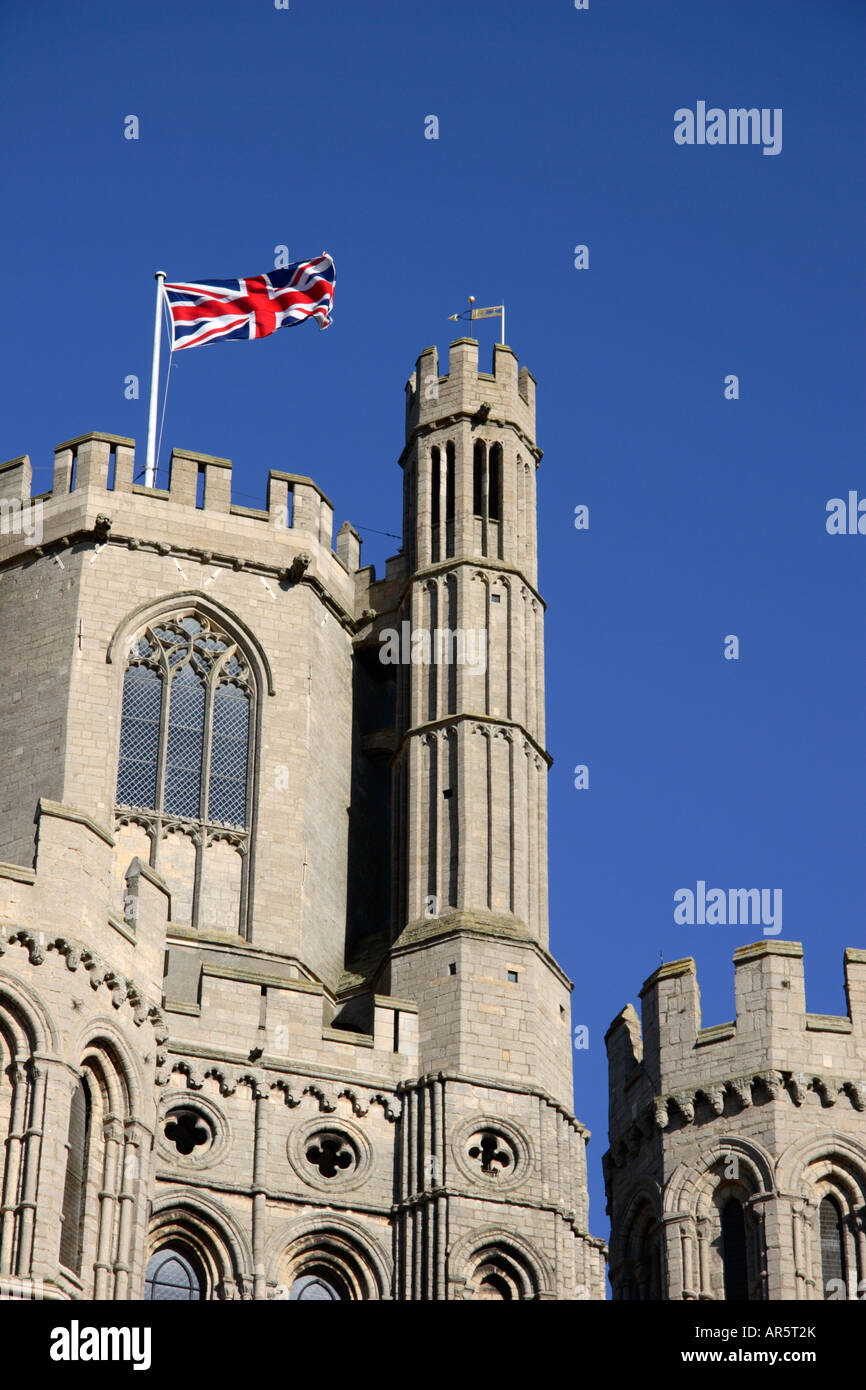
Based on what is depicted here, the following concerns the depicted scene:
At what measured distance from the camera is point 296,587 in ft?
159

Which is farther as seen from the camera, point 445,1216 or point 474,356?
point 474,356

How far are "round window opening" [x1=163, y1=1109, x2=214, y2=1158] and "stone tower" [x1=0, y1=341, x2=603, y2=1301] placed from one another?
54mm

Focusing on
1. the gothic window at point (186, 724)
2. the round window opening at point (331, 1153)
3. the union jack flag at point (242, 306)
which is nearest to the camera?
the round window opening at point (331, 1153)

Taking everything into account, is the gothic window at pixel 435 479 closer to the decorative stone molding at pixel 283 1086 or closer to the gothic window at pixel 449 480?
the gothic window at pixel 449 480

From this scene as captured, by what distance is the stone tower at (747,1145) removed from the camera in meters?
39.3

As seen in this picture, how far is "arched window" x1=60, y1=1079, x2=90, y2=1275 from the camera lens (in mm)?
35625

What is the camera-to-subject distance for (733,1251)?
39594 millimetres

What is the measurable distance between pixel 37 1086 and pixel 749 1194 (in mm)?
9870

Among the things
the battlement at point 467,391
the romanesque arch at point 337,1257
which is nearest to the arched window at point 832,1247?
the romanesque arch at point 337,1257

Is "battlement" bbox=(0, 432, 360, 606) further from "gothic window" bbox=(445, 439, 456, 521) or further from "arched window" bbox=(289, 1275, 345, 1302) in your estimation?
"arched window" bbox=(289, 1275, 345, 1302)

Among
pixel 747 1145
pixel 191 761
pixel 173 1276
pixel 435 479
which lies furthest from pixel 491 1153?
pixel 435 479

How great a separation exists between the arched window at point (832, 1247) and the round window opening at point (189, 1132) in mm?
8096
